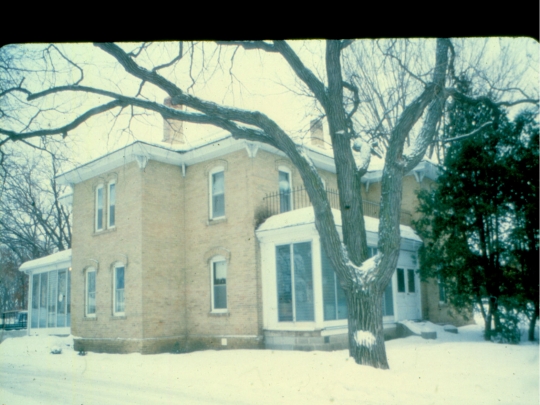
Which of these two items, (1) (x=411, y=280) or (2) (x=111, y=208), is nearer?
(2) (x=111, y=208)

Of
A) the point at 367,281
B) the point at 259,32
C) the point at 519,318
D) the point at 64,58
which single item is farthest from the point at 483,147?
the point at 259,32

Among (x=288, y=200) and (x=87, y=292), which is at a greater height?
(x=288, y=200)

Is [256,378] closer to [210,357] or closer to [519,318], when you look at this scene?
[210,357]

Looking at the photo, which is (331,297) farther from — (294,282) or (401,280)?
(401,280)

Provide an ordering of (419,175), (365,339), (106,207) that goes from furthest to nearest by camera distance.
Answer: (419,175)
(106,207)
(365,339)

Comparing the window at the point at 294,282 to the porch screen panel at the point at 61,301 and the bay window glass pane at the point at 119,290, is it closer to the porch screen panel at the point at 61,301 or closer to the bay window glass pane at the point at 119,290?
the bay window glass pane at the point at 119,290

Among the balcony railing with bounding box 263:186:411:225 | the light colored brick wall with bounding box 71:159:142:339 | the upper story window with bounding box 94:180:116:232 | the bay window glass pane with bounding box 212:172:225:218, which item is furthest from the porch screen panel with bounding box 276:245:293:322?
the upper story window with bounding box 94:180:116:232

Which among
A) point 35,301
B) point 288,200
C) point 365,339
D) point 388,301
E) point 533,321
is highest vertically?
point 288,200

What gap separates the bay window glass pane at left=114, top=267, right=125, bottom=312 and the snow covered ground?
2.53 metres

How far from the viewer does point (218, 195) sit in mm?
15734

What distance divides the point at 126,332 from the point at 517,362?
10962mm

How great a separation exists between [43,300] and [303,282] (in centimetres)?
1209

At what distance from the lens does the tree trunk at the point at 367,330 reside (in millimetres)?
8305

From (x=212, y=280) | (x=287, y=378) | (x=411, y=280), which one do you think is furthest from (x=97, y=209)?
(x=411, y=280)
